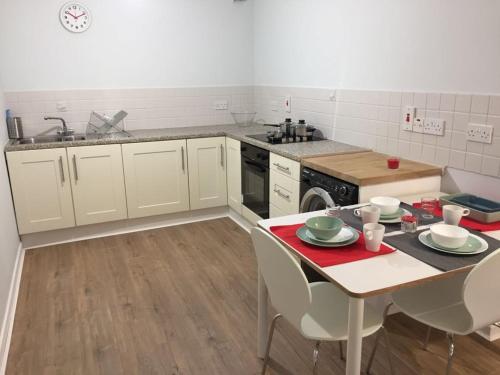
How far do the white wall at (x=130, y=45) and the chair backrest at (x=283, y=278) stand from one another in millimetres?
3006

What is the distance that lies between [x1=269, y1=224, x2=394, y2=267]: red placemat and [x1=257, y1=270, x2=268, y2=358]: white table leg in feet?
1.13

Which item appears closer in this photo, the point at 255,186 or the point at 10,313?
the point at 10,313

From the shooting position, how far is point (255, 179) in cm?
358

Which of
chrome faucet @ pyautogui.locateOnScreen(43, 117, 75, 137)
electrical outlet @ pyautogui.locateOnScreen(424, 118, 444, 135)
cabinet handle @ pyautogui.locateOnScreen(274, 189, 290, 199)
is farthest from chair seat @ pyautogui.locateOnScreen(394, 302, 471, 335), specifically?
chrome faucet @ pyautogui.locateOnScreen(43, 117, 75, 137)

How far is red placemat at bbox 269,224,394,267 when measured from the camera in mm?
1540

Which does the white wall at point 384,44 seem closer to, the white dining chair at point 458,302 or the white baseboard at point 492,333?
the white dining chair at point 458,302

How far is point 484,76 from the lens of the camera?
7.16 feet

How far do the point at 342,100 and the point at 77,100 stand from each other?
2387 mm

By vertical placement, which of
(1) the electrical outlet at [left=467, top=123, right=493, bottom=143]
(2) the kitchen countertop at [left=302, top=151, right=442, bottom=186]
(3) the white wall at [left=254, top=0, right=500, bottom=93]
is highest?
(3) the white wall at [left=254, top=0, right=500, bottom=93]

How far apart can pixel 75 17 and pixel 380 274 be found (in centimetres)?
355

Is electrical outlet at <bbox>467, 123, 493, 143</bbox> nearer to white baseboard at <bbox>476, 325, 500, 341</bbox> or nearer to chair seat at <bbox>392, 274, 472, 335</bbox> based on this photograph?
chair seat at <bbox>392, 274, 472, 335</bbox>

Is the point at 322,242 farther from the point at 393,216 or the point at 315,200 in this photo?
the point at 315,200

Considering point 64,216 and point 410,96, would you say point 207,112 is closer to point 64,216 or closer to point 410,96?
point 64,216

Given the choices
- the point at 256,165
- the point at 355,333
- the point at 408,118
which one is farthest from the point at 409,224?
the point at 256,165
